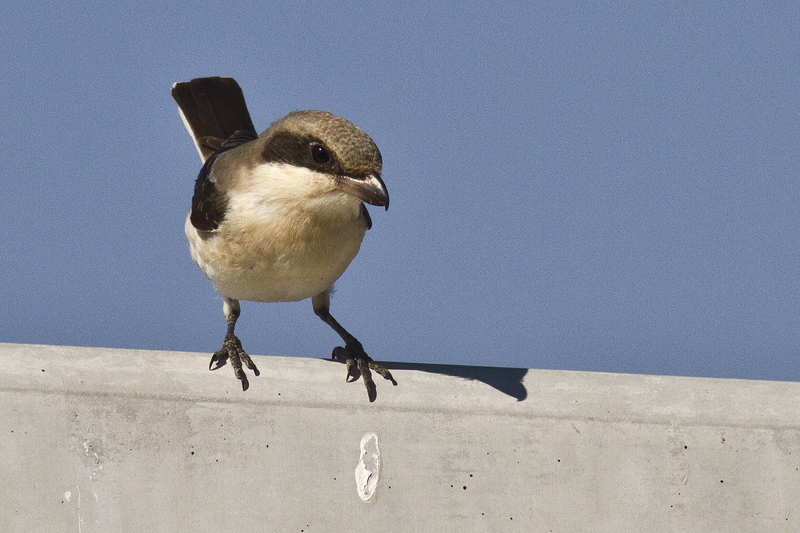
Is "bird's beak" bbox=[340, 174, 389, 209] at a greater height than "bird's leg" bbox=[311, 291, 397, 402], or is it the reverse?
"bird's beak" bbox=[340, 174, 389, 209]

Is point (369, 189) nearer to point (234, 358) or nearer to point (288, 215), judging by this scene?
point (288, 215)

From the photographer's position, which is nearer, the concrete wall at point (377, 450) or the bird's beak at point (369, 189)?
the concrete wall at point (377, 450)

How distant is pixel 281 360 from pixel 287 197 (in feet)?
2.32

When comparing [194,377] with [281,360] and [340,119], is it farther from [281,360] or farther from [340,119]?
[340,119]

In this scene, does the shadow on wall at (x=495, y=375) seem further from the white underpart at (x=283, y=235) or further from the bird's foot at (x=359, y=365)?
the white underpart at (x=283, y=235)

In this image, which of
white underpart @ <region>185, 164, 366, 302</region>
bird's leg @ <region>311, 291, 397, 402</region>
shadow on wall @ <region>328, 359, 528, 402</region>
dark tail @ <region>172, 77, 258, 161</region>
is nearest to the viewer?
shadow on wall @ <region>328, 359, 528, 402</region>

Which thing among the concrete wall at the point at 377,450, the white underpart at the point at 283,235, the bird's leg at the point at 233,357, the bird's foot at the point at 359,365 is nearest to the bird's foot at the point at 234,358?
the bird's leg at the point at 233,357

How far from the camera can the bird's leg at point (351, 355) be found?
3821 mm

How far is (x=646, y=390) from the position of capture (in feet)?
11.7

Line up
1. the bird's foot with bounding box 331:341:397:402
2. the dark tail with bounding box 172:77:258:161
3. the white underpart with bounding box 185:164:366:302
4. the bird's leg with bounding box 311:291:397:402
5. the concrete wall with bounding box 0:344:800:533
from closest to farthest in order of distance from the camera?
the concrete wall with bounding box 0:344:800:533 → the bird's foot with bounding box 331:341:397:402 → the bird's leg with bounding box 311:291:397:402 → the white underpart with bounding box 185:164:366:302 → the dark tail with bounding box 172:77:258:161

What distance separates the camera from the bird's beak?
3.63m

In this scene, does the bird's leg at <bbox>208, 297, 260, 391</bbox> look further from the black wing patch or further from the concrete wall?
the black wing patch

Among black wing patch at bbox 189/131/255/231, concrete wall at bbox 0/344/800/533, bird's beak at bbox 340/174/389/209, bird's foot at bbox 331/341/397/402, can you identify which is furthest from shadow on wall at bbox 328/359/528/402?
black wing patch at bbox 189/131/255/231

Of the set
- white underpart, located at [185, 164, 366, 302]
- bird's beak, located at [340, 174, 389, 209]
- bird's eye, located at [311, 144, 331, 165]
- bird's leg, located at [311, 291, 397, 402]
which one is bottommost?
bird's leg, located at [311, 291, 397, 402]
